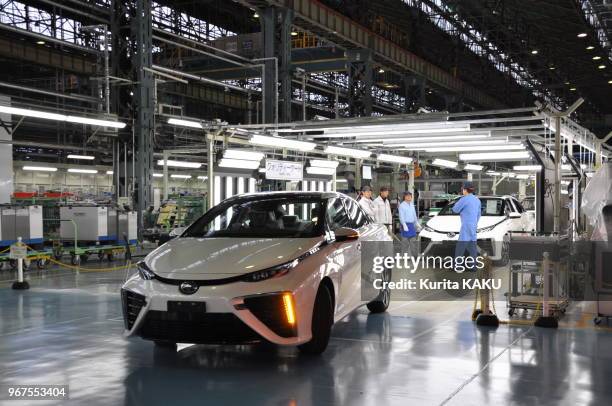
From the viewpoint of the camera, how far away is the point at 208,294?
516cm

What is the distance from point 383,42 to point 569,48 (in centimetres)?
1327

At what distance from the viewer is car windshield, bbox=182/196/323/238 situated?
6.24 meters

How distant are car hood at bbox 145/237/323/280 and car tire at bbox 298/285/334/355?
0.47 meters

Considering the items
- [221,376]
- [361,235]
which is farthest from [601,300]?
[221,376]

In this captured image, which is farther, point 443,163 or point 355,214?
point 443,163

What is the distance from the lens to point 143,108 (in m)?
17.6

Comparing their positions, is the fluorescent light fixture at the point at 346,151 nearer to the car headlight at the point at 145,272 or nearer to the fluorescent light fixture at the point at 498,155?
the fluorescent light fixture at the point at 498,155

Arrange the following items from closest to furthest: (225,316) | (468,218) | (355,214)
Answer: (225,316) → (355,214) → (468,218)

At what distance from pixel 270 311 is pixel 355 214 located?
250 centimetres

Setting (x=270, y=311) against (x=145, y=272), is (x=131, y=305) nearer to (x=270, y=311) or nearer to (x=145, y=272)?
(x=145, y=272)

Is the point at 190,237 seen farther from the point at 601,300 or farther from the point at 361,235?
the point at 601,300

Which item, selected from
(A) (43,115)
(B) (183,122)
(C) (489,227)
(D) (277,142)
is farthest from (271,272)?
(A) (43,115)

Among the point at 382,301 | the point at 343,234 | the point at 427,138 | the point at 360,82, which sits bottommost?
the point at 382,301

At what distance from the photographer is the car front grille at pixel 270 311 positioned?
5176 millimetres
